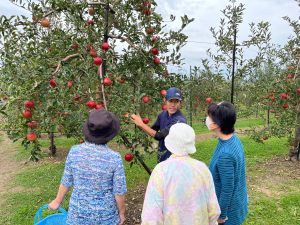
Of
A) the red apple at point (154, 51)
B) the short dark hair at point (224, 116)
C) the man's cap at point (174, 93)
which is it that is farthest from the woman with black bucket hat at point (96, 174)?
the red apple at point (154, 51)

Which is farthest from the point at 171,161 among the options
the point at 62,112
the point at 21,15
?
the point at 21,15

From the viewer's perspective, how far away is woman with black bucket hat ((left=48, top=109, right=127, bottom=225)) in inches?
95.3

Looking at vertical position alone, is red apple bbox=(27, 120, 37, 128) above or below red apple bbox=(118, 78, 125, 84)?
below

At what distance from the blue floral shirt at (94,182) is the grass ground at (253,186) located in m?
1.47

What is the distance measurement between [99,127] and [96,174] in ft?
1.16

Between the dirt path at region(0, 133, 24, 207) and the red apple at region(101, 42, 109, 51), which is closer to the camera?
the red apple at region(101, 42, 109, 51)

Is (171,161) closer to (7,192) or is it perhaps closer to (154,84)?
(154,84)

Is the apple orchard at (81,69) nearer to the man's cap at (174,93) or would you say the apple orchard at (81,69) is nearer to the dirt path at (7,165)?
the man's cap at (174,93)

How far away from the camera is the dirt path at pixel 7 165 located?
22.8ft

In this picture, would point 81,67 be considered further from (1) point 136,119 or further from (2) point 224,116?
(2) point 224,116

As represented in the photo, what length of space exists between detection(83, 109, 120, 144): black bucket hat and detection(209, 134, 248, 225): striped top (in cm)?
87

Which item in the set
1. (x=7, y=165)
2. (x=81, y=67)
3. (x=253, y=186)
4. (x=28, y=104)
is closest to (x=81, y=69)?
(x=81, y=67)

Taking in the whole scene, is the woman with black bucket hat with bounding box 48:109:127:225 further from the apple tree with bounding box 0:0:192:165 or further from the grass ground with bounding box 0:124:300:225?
the grass ground with bounding box 0:124:300:225

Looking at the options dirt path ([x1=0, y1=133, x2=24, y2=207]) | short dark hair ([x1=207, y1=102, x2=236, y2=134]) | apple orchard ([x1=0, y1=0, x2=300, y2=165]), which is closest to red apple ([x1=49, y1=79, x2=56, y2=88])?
apple orchard ([x1=0, y1=0, x2=300, y2=165])
